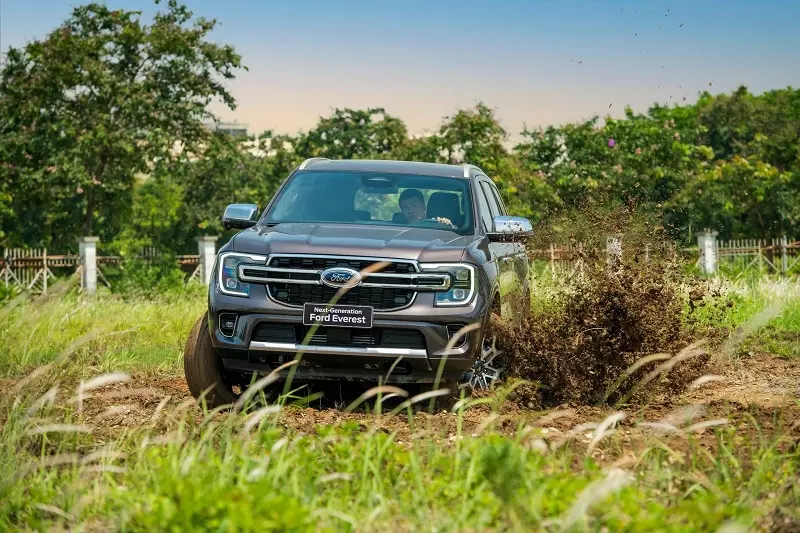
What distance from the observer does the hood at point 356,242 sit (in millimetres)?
8258

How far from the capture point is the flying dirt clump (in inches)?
362

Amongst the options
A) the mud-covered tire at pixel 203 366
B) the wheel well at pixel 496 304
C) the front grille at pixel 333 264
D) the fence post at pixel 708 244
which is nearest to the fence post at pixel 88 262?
the fence post at pixel 708 244

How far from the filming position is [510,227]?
9133 mm

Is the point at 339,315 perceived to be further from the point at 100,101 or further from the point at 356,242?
the point at 100,101

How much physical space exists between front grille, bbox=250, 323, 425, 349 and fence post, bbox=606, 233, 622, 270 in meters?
A: 1.97

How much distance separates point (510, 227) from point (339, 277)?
5.26ft

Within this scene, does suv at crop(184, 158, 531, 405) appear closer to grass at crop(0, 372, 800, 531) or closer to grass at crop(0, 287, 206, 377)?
grass at crop(0, 287, 206, 377)

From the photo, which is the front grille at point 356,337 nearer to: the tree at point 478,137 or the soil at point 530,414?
the soil at point 530,414

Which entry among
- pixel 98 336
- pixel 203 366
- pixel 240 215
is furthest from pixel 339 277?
pixel 98 336

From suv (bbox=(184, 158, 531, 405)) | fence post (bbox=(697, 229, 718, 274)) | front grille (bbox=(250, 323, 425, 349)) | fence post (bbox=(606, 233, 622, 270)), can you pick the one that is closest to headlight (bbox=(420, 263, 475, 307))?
suv (bbox=(184, 158, 531, 405))

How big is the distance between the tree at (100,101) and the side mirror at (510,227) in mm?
25512

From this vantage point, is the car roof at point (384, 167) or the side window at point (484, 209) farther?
the car roof at point (384, 167)

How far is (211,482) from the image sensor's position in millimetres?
4805

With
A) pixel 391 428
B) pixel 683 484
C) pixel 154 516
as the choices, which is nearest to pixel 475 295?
pixel 391 428
